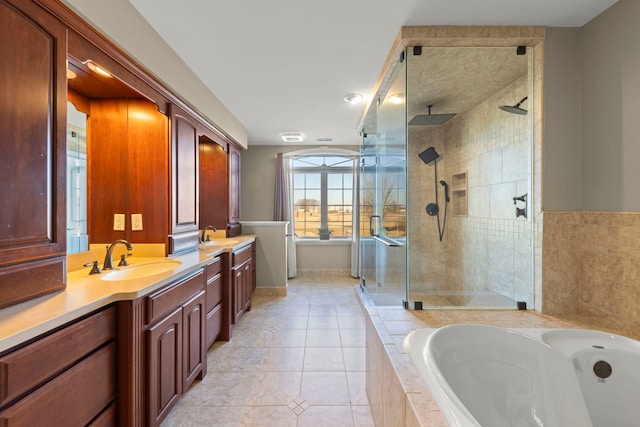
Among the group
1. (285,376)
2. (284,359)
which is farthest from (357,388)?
(284,359)

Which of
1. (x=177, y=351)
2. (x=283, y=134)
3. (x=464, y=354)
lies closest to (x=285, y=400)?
(x=177, y=351)

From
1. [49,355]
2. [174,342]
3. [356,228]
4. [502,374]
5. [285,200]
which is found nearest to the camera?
[49,355]

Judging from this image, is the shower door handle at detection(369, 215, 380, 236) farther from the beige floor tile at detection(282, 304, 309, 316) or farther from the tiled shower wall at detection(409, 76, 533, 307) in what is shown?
the beige floor tile at detection(282, 304, 309, 316)

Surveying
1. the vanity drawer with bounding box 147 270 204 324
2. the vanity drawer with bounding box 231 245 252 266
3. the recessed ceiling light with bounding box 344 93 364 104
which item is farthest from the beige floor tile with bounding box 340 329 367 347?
the recessed ceiling light with bounding box 344 93 364 104

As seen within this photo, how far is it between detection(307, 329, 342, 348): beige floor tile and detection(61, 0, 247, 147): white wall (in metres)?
2.25

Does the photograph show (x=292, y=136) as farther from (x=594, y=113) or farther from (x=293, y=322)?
(x=594, y=113)

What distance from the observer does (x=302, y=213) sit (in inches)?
202

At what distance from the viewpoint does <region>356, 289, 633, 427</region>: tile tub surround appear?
960 millimetres

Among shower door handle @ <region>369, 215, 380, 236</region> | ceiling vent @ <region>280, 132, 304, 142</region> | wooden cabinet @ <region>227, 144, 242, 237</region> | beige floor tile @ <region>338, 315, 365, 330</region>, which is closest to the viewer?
beige floor tile @ <region>338, 315, 365, 330</region>

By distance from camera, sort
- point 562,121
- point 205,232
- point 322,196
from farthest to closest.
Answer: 1. point 322,196
2. point 205,232
3. point 562,121

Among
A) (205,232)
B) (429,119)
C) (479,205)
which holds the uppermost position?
(429,119)

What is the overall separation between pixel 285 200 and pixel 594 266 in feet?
12.5

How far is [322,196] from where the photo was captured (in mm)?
5113

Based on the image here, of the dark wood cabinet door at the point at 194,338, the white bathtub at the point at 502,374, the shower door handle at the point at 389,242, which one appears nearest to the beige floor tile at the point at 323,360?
the dark wood cabinet door at the point at 194,338
